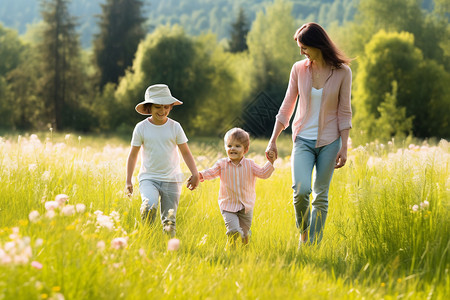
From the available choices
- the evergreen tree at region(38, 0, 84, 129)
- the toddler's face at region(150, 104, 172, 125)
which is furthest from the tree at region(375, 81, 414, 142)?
the evergreen tree at region(38, 0, 84, 129)

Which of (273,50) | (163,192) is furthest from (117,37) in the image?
(163,192)

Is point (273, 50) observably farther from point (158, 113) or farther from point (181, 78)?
point (158, 113)

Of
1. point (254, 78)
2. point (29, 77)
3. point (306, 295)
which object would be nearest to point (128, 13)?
point (29, 77)

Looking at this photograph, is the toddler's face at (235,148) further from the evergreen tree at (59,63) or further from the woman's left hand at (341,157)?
the evergreen tree at (59,63)

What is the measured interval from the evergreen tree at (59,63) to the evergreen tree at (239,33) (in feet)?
70.1

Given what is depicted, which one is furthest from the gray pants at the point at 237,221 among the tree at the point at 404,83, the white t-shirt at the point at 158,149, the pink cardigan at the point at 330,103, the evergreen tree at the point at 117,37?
the evergreen tree at the point at 117,37

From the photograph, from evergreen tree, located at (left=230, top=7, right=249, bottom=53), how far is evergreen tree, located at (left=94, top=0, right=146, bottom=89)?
42.9 ft

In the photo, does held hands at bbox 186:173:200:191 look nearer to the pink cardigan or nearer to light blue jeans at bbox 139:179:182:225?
light blue jeans at bbox 139:179:182:225

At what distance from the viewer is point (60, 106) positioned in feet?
136

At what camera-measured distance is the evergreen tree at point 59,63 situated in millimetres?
41156

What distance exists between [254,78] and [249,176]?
126 feet

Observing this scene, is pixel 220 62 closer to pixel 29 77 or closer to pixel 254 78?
pixel 254 78

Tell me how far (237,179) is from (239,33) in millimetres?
55759

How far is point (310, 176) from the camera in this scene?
4836 mm
